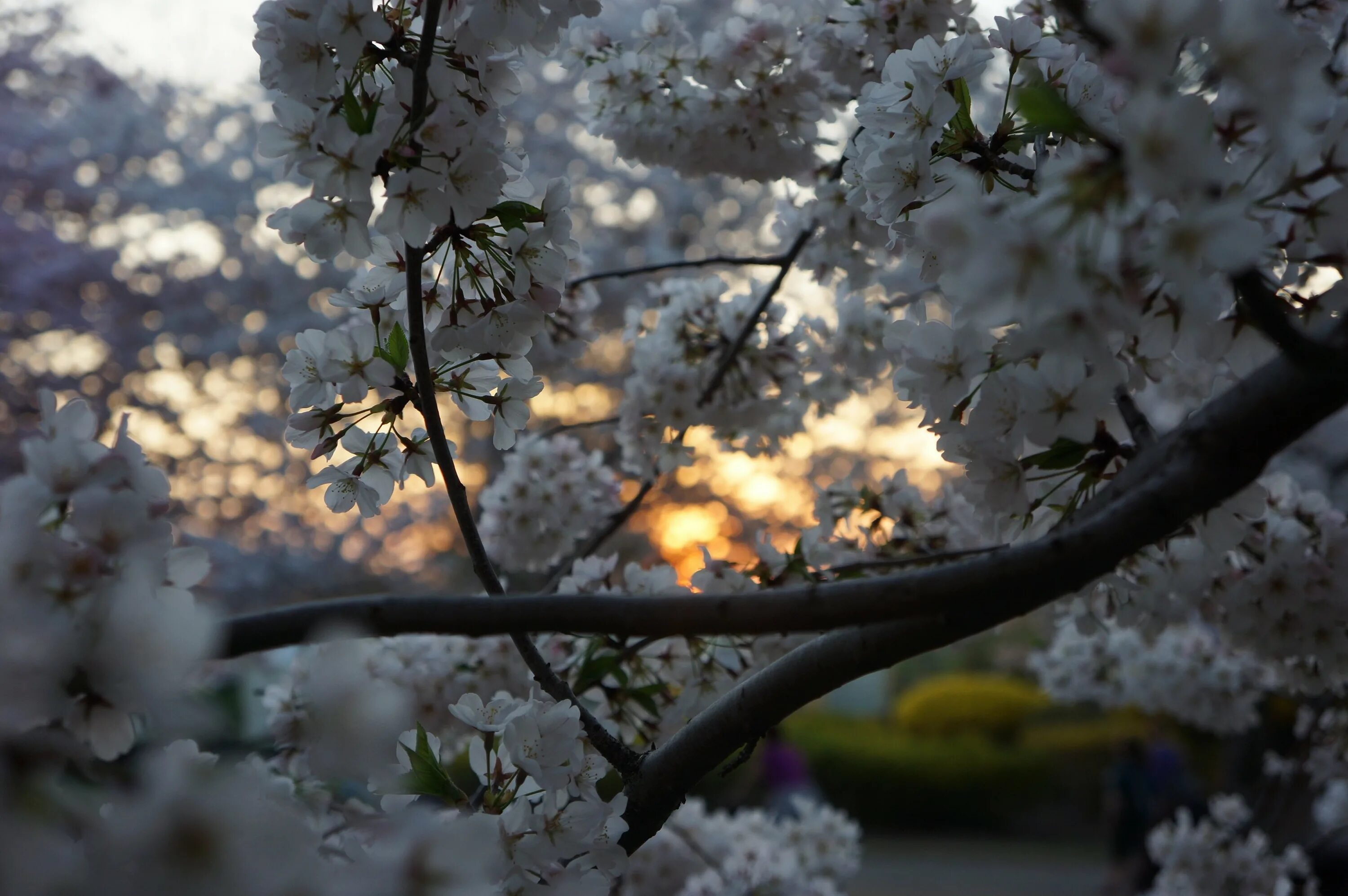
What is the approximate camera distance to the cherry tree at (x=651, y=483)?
0.61 meters

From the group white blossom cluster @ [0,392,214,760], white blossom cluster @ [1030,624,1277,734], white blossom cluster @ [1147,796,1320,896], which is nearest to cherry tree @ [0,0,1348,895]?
white blossom cluster @ [0,392,214,760]

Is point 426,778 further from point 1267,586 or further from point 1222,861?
point 1222,861

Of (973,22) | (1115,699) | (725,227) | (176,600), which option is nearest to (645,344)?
(973,22)

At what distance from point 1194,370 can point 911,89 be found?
90.8 inches

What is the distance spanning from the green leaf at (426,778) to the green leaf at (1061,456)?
750 millimetres

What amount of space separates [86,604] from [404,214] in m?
0.53

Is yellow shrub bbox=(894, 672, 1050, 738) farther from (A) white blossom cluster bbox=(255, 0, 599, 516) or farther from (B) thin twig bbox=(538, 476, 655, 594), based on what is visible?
(A) white blossom cluster bbox=(255, 0, 599, 516)

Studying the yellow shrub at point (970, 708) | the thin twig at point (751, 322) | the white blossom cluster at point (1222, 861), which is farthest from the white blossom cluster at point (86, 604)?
the yellow shrub at point (970, 708)

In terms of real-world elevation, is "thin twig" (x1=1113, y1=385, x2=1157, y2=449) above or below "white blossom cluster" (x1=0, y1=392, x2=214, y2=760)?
above

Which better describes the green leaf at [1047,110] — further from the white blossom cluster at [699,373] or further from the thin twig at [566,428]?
the white blossom cluster at [699,373]

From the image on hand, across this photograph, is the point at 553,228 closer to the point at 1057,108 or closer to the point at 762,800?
the point at 1057,108

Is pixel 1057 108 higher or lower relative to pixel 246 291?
lower

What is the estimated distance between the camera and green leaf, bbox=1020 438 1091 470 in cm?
107

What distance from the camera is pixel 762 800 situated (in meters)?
7.45
